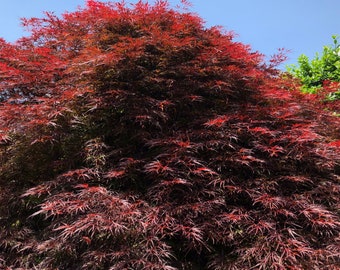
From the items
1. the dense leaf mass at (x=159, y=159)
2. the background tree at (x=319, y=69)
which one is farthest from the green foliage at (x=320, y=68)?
the dense leaf mass at (x=159, y=159)

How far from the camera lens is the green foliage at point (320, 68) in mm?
5793

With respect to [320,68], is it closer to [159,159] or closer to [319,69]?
[319,69]

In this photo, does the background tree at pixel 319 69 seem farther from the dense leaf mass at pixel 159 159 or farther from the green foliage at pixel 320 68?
the dense leaf mass at pixel 159 159

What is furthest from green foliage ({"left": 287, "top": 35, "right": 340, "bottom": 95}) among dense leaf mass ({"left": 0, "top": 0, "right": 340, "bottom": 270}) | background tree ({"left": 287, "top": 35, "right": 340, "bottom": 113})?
dense leaf mass ({"left": 0, "top": 0, "right": 340, "bottom": 270})

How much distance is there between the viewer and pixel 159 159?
302cm

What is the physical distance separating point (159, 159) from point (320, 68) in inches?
165

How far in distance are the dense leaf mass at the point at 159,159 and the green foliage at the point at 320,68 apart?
2237mm

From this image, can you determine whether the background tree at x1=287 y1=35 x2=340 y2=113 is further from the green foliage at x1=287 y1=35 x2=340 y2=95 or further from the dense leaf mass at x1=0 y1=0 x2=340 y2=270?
the dense leaf mass at x1=0 y1=0 x2=340 y2=270

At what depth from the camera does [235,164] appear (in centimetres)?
305

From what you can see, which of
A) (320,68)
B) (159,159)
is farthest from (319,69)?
(159,159)

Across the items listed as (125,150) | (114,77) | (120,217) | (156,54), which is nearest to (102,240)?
(120,217)

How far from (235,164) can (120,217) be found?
111cm

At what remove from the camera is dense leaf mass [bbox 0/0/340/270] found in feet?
8.84

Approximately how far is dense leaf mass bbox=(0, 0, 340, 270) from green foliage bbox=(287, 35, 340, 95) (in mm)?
2237
